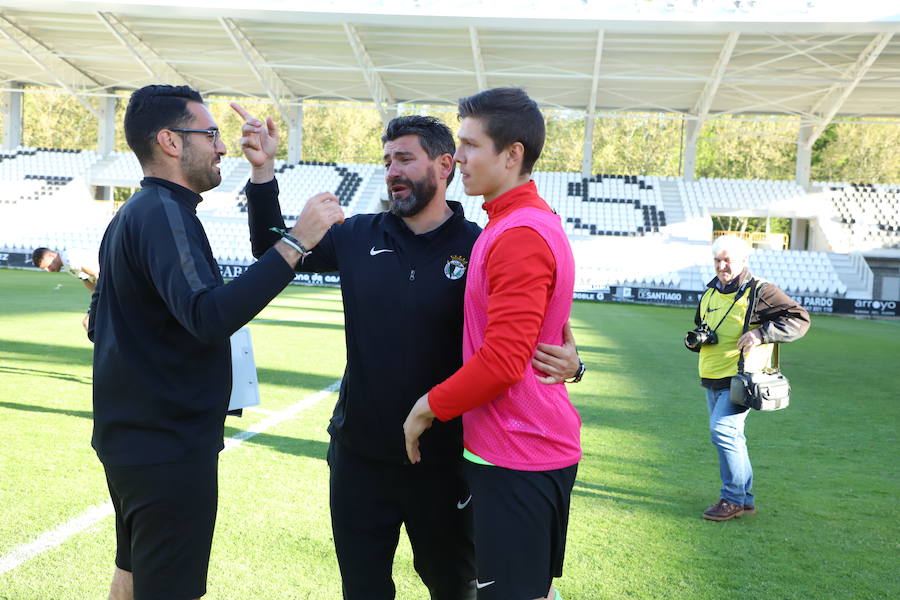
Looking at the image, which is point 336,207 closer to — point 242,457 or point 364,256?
point 364,256

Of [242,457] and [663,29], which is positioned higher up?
[663,29]

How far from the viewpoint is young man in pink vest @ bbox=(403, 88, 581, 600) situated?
Result: 99.7 inches

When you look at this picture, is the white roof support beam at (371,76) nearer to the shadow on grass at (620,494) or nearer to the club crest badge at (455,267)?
the shadow on grass at (620,494)

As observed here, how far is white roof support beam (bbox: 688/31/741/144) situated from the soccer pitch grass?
20639 millimetres

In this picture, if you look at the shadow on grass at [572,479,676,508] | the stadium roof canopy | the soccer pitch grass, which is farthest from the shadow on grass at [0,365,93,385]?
the stadium roof canopy

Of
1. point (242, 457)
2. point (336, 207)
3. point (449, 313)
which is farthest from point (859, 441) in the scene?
point (336, 207)

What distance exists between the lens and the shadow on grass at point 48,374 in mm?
9906

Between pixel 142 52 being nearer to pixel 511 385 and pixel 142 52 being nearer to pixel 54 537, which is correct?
pixel 54 537

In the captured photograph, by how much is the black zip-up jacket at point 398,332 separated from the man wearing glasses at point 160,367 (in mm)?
506

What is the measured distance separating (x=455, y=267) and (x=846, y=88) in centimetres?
3507

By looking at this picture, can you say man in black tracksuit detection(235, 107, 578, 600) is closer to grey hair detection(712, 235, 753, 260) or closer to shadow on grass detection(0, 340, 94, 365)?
grey hair detection(712, 235, 753, 260)

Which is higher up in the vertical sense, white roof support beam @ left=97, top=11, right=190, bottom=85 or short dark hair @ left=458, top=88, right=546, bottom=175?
white roof support beam @ left=97, top=11, right=190, bottom=85

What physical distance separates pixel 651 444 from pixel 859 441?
7.88 feet

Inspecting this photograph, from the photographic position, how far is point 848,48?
31.9 m
